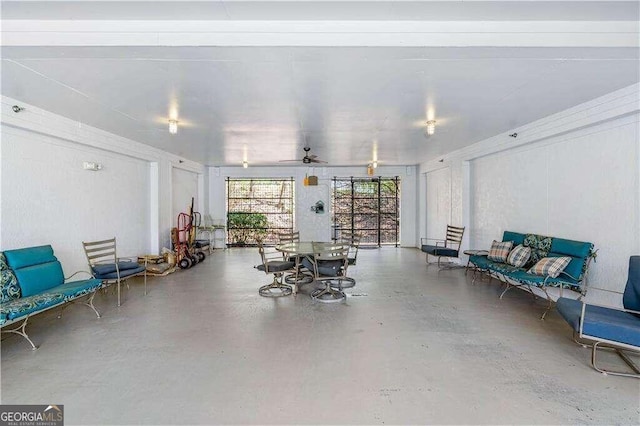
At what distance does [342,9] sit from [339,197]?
8214 millimetres

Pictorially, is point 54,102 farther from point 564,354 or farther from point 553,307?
point 553,307

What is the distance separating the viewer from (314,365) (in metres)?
2.61

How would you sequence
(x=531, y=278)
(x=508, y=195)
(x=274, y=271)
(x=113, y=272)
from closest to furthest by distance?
1. (x=531, y=278)
2. (x=113, y=272)
3. (x=274, y=271)
4. (x=508, y=195)

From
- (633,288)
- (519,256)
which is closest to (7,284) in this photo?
(633,288)

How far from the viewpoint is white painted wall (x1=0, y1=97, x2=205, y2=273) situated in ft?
12.2

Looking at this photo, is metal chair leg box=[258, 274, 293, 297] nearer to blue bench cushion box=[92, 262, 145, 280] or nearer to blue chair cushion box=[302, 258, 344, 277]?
blue chair cushion box=[302, 258, 344, 277]

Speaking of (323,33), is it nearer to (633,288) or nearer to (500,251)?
(633,288)

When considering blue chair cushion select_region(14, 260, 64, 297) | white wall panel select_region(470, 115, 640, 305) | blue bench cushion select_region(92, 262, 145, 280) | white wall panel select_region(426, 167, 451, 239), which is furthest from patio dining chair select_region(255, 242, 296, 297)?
white wall panel select_region(426, 167, 451, 239)

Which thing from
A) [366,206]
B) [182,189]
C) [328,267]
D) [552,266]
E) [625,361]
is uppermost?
[182,189]

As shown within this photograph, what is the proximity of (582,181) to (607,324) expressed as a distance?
2.29 meters

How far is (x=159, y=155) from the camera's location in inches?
265

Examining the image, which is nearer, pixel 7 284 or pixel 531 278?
pixel 7 284

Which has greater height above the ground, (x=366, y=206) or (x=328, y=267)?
(x=366, y=206)

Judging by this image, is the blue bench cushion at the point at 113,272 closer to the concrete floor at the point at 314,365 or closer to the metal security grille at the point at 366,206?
the concrete floor at the point at 314,365
